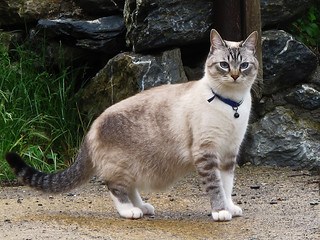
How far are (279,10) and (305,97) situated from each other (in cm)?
83

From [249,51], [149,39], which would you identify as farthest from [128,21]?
[249,51]

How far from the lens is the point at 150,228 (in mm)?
5297

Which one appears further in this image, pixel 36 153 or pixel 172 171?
pixel 36 153

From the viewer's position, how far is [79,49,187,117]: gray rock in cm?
764

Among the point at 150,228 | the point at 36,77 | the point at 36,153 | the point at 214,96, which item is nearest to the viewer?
the point at 150,228

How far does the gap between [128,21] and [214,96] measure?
7.64ft

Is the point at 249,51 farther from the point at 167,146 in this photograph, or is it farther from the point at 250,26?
the point at 250,26

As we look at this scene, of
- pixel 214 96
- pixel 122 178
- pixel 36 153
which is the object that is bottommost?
pixel 36 153

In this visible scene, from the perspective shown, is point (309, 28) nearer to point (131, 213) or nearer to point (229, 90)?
point (229, 90)

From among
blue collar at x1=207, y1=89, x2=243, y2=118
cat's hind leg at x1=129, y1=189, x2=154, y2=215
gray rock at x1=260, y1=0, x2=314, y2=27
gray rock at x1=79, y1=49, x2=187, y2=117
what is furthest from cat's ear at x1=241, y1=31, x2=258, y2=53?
gray rock at x1=260, y1=0, x2=314, y2=27

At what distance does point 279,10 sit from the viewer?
7941 mm

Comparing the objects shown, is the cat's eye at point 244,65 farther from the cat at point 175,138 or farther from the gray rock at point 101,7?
the gray rock at point 101,7

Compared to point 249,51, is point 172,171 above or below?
below

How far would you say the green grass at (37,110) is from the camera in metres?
7.68
